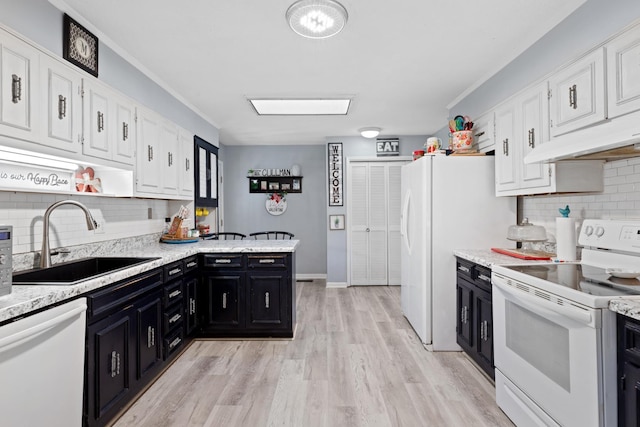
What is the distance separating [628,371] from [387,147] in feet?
15.3

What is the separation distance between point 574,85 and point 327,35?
1554 mm

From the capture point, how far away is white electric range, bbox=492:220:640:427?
1.38 m

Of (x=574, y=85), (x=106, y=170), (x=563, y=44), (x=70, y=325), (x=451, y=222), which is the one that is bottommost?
(x=70, y=325)

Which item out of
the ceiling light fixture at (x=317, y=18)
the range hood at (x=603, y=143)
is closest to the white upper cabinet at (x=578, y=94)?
the range hood at (x=603, y=143)

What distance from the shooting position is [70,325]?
1.58 m

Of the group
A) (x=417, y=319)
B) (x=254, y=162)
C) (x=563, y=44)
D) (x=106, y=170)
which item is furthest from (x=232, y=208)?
(x=563, y=44)

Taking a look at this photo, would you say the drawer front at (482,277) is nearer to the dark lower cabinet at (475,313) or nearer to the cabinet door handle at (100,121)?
the dark lower cabinet at (475,313)

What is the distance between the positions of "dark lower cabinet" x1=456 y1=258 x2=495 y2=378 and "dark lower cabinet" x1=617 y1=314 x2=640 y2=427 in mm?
1057

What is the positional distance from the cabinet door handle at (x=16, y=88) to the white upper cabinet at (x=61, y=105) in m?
0.13

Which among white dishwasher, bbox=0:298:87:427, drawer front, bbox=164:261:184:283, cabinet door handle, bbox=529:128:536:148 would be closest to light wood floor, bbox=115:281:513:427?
white dishwasher, bbox=0:298:87:427

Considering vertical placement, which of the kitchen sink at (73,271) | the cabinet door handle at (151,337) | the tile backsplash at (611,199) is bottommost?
the cabinet door handle at (151,337)

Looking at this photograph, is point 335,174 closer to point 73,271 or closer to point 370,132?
point 370,132

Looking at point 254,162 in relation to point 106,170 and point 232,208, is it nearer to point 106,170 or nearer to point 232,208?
point 232,208

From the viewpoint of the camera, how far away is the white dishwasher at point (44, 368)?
128cm
